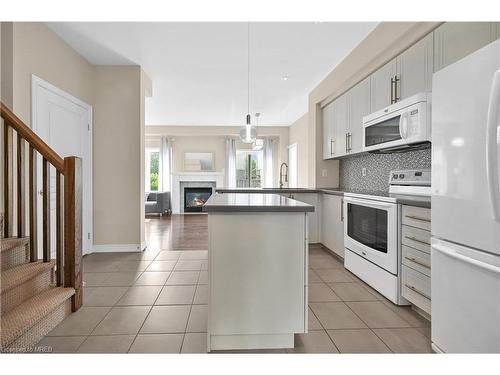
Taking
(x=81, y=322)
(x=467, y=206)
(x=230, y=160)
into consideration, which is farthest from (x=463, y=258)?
(x=230, y=160)

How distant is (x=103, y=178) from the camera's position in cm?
414

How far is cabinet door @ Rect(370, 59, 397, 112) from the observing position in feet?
9.93

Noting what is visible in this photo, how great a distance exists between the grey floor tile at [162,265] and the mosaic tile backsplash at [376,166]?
2656 mm

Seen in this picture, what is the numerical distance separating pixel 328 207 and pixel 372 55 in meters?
1.93

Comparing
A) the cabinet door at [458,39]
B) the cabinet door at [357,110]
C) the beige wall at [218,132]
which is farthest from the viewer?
the beige wall at [218,132]

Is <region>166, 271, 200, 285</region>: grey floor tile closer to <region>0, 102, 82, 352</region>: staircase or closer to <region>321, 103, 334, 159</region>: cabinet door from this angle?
<region>0, 102, 82, 352</region>: staircase

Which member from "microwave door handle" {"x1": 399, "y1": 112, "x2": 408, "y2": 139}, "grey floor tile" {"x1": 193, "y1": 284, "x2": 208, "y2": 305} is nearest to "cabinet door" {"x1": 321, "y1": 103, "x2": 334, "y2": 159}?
"microwave door handle" {"x1": 399, "y1": 112, "x2": 408, "y2": 139}

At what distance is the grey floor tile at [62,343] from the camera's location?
5.92 ft

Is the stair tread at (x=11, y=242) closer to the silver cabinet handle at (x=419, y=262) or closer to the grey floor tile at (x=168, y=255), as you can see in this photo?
the grey floor tile at (x=168, y=255)

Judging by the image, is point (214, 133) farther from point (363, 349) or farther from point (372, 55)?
point (363, 349)

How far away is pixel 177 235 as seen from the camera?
221 inches

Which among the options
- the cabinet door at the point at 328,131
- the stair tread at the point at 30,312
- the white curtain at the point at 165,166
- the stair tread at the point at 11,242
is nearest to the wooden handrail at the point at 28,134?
the stair tread at the point at 11,242

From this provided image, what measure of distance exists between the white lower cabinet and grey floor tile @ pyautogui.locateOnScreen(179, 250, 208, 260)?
1671mm

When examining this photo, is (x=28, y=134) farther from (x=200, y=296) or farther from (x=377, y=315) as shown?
(x=377, y=315)
